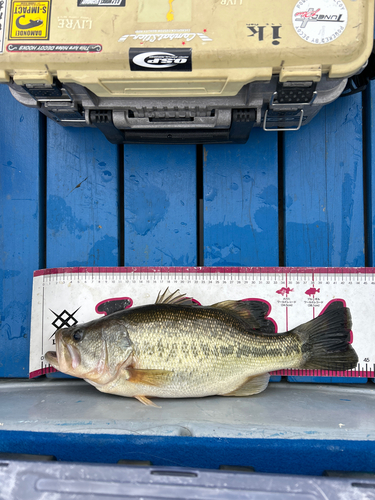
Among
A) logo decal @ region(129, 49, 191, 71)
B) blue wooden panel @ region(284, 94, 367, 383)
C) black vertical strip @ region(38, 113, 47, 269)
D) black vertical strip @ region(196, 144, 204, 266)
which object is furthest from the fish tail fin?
black vertical strip @ region(38, 113, 47, 269)

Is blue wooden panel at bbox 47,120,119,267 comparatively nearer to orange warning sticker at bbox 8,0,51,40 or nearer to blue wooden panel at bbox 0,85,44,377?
blue wooden panel at bbox 0,85,44,377

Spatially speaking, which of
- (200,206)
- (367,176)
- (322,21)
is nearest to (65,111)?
(200,206)

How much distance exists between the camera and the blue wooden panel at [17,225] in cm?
187

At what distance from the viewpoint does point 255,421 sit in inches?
52.8

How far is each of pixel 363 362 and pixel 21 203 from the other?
2145 millimetres

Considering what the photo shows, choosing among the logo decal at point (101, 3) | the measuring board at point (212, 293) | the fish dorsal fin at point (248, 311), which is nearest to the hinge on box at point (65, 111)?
the logo decal at point (101, 3)

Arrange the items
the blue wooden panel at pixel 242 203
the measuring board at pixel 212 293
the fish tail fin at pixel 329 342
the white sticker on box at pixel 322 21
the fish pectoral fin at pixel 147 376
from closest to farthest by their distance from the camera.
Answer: the white sticker on box at pixel 322 21
the fish pectoral fin at pixel 147 376
the fish tail fin at pixel 329 342
the measuring board at pixel 212 293
the blue wooden panel at pixel 242 203

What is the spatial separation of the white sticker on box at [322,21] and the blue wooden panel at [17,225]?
4.93 feet

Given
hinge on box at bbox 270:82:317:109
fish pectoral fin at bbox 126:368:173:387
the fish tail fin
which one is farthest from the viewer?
the fish tail fin

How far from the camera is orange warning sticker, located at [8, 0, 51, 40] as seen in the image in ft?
3.96

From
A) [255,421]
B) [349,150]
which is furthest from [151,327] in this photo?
[349,150]

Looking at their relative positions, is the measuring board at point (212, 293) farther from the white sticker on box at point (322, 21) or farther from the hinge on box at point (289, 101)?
the white sticker on box at point (322, 21)

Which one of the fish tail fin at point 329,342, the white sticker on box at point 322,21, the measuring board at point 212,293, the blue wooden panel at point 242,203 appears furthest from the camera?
the blue wooden panel at point 242,203

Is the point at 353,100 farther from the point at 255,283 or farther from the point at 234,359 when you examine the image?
the point at 234,359
